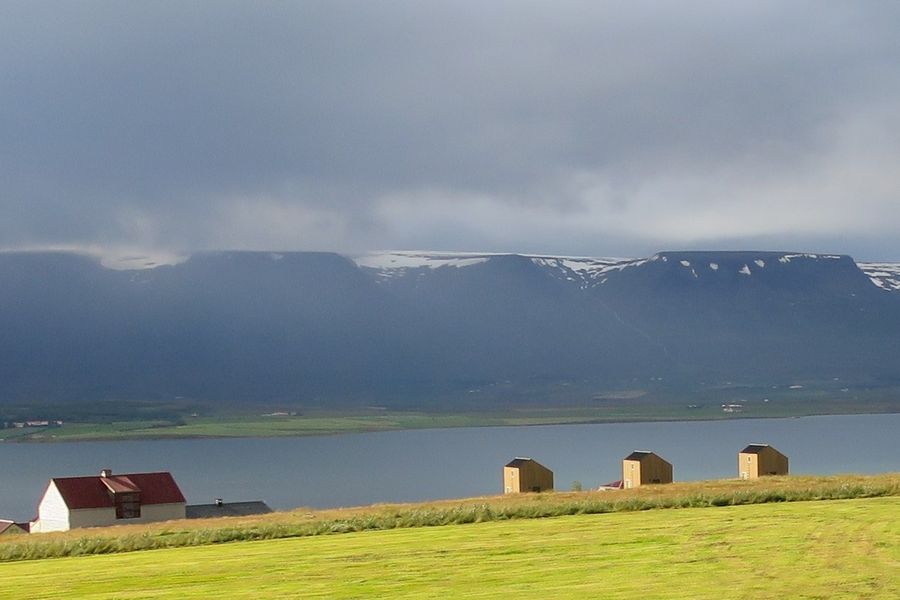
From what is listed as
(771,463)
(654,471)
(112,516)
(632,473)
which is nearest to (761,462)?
(771,463)

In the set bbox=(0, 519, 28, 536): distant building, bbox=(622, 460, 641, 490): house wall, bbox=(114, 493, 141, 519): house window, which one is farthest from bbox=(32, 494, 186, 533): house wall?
bbox=(622, 460, 641, 490): house wall

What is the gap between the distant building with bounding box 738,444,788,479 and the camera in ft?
240

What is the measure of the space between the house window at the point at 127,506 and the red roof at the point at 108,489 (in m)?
0.30

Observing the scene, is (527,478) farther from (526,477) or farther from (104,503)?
(104,503)

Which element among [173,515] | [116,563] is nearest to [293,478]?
[173,515]

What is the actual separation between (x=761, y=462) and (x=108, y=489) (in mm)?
37947

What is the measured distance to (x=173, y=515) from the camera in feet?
197

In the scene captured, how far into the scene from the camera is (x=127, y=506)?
59.2 metres

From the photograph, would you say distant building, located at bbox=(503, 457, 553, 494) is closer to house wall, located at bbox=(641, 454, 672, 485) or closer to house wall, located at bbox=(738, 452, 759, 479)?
house wall, located at bbox=(641, 454, 672, 485)

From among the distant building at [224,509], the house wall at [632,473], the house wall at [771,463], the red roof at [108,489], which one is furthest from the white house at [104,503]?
the house wall at [771,463]

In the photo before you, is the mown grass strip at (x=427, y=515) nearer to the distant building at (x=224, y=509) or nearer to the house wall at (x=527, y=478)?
the distant building at (x=224, y=509)

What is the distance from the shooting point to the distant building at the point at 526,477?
68812mm

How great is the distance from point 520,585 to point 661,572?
7.86 feet

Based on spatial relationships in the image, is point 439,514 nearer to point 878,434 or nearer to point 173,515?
point 173,515
